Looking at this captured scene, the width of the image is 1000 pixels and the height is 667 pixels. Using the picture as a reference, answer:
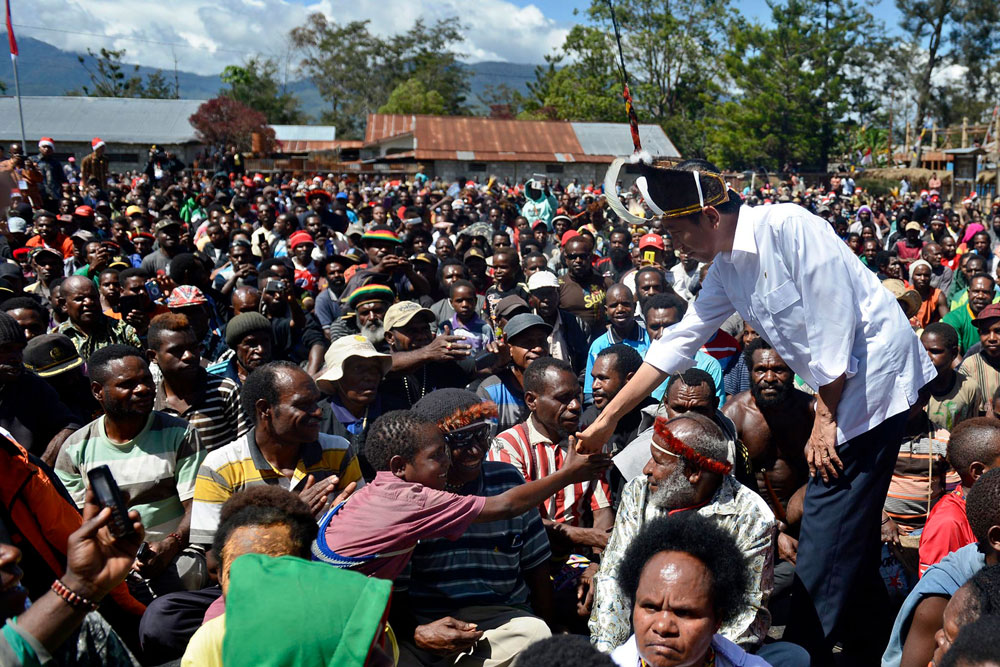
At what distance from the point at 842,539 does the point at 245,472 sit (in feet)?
7.99

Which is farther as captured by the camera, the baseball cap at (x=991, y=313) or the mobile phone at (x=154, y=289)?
the mobile phone at (x=154, y=289)

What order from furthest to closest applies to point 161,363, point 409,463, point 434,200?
point 434,200
point 161,363
point 409,463

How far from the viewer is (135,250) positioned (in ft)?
33.7

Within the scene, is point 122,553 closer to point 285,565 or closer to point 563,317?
point 285,565

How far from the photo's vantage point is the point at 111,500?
2021 millimetres

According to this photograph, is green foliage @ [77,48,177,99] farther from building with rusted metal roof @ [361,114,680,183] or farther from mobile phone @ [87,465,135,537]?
mobile phone @ [87,465,135,537]

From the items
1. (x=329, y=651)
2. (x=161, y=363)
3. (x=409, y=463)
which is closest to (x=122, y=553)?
(x=329, y=651)

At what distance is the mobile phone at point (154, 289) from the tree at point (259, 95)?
60.6 meters

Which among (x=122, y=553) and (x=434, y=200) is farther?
(x=434, y=200)

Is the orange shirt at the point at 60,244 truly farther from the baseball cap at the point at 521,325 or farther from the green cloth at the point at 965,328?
the green cloth at the point at 965,328

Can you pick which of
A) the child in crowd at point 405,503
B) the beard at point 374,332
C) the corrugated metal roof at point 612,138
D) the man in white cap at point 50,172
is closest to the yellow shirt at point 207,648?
the child in crowd at point 405,503

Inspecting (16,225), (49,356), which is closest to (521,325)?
(49,356)

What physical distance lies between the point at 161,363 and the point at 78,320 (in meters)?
1.61

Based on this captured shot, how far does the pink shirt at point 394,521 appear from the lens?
2949 mm
